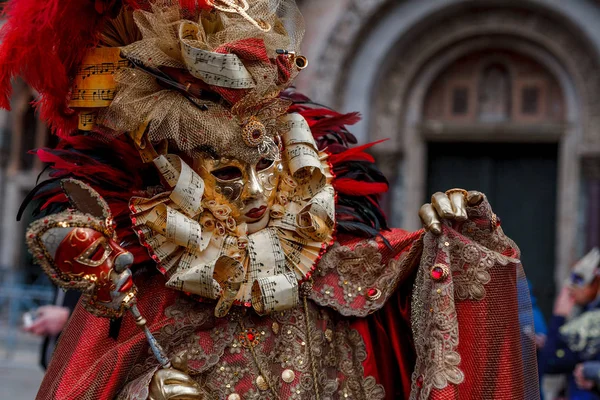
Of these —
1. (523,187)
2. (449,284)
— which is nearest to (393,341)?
(449,284)

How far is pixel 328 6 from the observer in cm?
800

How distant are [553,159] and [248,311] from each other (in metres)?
6.53

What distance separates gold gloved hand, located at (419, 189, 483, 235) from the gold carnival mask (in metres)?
0.46

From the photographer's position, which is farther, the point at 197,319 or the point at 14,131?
the point at 14,131

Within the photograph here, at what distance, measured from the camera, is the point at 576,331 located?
457 centimetres

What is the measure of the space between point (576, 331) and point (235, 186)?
9.47ft

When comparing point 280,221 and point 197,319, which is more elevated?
point 280,221

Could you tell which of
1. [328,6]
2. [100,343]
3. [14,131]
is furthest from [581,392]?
[14,131]

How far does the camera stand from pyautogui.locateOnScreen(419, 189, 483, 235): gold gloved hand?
7.43ft

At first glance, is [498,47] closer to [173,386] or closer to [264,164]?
[264,164]

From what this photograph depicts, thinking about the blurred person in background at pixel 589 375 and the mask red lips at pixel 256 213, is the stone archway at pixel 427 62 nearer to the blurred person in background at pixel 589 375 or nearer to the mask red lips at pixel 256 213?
the blurred person in background at pixel 589 375

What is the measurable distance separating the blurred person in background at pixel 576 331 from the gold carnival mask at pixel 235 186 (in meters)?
2.79

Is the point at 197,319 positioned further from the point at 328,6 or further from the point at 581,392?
the point at 328,6

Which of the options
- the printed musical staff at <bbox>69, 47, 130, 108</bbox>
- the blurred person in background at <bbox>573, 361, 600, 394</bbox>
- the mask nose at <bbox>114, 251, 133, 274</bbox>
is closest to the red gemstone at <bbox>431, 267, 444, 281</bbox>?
the mask nose at <bbox>114, 251, 133, 274</bbox>
